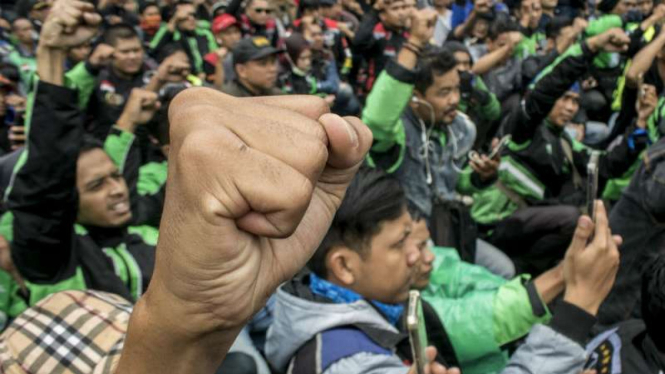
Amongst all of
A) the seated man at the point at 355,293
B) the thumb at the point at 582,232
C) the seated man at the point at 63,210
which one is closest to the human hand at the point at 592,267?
the thumb at the point at 582,232

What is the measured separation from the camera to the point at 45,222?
210 centimetres

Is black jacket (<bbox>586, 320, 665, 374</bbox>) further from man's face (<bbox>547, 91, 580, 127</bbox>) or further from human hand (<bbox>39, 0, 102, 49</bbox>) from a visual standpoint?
man's face (<bbox>547, 91, 580, 127</bbox>)

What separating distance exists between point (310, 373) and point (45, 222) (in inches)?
36.0

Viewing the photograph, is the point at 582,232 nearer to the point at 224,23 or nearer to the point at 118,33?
the point at 118,33

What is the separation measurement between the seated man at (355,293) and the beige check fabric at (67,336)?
48 centimetres

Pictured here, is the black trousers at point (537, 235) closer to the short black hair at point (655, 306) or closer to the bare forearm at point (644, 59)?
the bare forearm at point (644, 59)

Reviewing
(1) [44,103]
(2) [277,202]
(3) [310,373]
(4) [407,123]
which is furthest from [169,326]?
(4) [407,123]

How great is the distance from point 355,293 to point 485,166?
6.79ft

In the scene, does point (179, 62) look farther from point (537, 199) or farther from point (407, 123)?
point (537, 199)

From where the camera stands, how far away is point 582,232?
1.84m

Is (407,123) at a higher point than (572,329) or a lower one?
lower

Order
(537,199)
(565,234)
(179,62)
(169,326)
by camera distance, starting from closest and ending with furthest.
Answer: (169,326)
(565,234)
(537,199)
(179,62)

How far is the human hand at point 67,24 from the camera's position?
1.98 m

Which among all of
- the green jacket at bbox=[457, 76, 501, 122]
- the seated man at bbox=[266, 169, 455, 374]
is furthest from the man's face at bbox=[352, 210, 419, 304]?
the green jacket at bbox=[457, 76, 501, 122]
